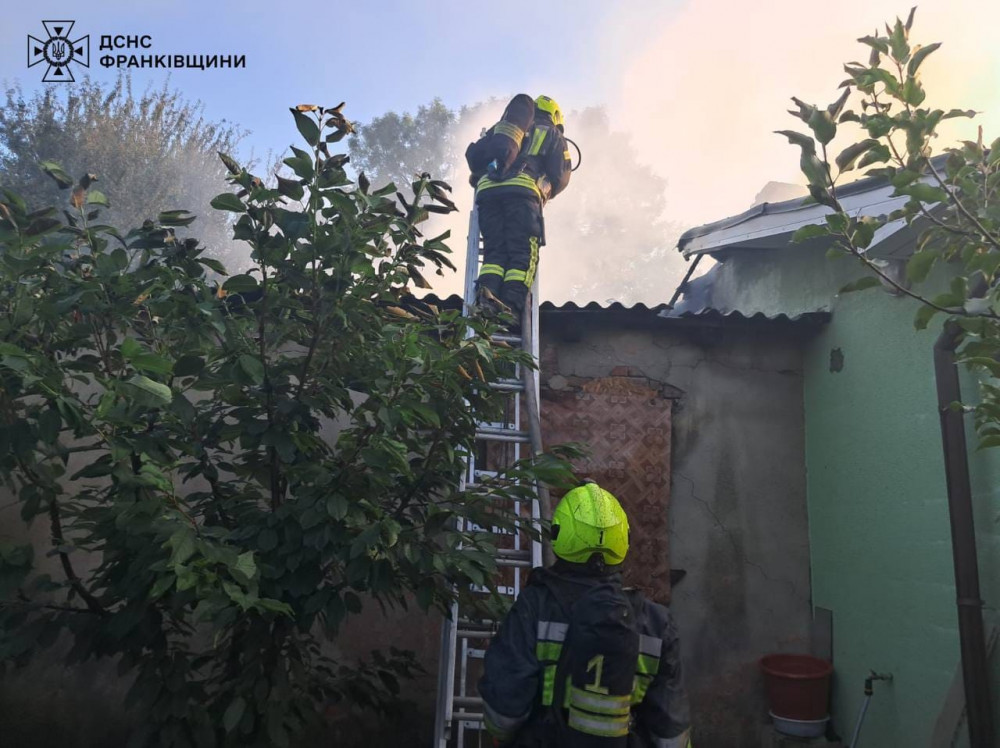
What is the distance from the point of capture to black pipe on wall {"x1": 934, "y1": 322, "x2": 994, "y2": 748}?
4082 millimetres

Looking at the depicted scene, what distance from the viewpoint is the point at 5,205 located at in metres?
2.47

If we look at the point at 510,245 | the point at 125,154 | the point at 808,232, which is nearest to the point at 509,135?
the point at 510,245

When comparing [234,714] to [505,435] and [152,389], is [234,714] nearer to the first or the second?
[152,389]

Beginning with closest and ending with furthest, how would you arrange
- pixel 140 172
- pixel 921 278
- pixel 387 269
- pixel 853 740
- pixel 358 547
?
pixel 921 278
pixel 358 547
pixel 387 269
pixel 853 740
pixel 140 172

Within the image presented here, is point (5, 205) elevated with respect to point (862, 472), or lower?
elevated

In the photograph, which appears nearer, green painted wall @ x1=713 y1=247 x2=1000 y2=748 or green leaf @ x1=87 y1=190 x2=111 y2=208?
green leaf @ x1=87 y1=190 x2=111 y2=208

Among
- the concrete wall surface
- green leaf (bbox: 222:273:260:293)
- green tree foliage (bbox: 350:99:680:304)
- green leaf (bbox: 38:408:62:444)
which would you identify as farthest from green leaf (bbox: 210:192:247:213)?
green tree foliage (bbox: 350:99:680:304)

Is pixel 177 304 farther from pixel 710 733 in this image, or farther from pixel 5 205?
pixel 710 733

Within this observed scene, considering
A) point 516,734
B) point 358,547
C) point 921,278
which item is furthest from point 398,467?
point 921,278

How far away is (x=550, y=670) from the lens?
257 centimetres

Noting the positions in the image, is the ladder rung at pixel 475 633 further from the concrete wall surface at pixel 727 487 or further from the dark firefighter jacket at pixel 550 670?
the concrete wall surface at pixel 727 487

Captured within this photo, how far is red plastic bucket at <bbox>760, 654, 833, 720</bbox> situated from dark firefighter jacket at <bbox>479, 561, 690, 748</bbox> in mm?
2862

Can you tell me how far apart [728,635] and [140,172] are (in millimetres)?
20929

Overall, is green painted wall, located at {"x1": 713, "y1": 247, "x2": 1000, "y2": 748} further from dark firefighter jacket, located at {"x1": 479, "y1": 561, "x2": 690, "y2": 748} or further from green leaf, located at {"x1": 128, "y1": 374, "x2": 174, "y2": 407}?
green leaf, located at {"x1": 128, "y1": 374, "x2": 174, "y2": 407}
